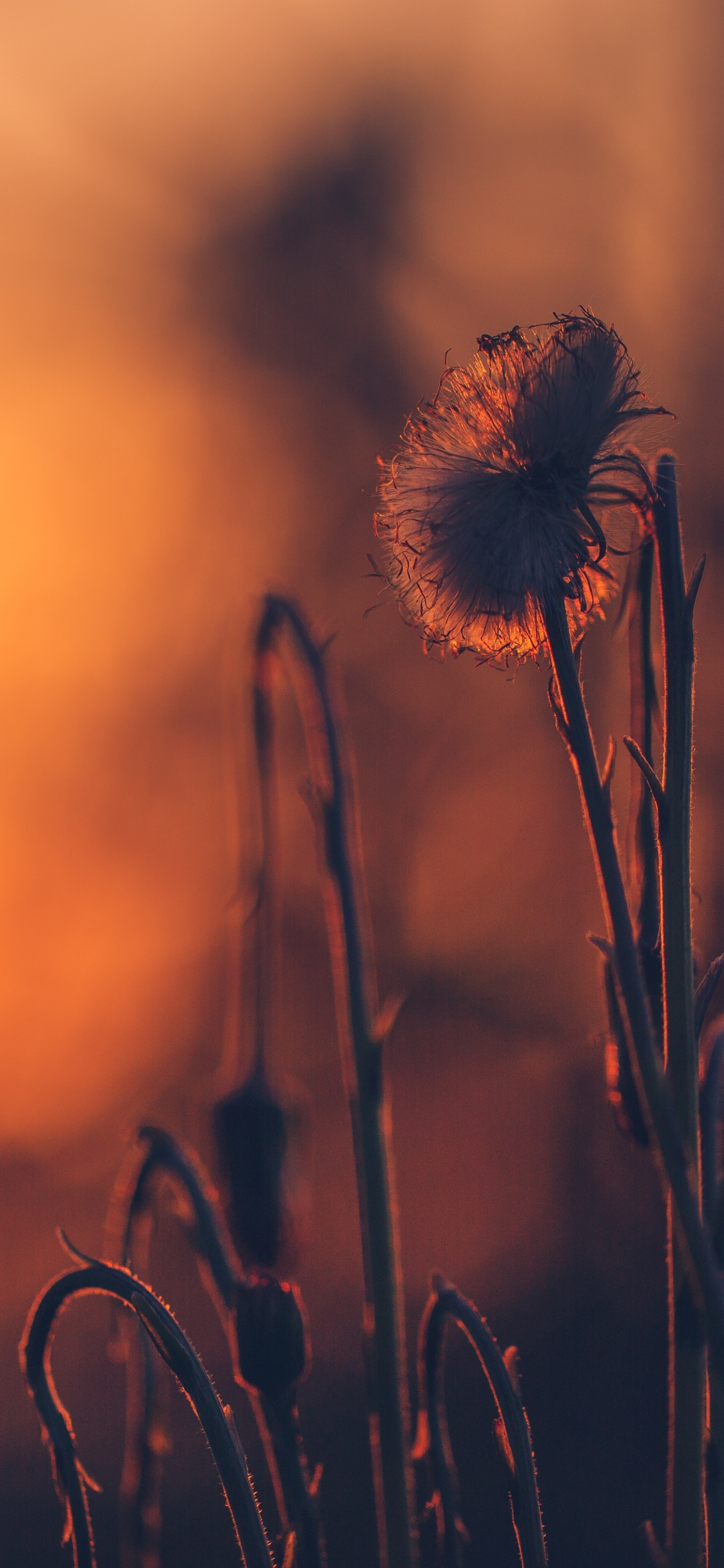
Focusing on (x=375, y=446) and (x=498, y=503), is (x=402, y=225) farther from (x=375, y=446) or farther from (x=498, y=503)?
(x=498, y=503)

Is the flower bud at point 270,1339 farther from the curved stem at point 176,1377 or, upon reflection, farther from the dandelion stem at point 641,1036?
the dandelion stem at point 641,1036

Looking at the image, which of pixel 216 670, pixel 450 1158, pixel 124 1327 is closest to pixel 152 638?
pixel 216 670

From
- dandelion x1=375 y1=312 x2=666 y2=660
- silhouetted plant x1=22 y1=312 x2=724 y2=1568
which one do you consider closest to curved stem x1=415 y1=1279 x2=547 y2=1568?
silhouetted plant x1=22 y1=312 x2=724 y2=1568

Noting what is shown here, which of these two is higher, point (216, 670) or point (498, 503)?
point (216, 670)

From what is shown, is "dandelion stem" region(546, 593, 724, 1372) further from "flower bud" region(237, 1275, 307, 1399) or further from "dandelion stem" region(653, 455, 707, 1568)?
"flower bud" region(237, 1275, 307, 1399)

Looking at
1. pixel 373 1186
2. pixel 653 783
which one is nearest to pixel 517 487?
pixel 653 783

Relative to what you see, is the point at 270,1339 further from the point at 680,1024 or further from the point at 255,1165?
the point at 680,1024

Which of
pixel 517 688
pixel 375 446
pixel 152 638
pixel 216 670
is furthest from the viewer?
pixel 375 446
